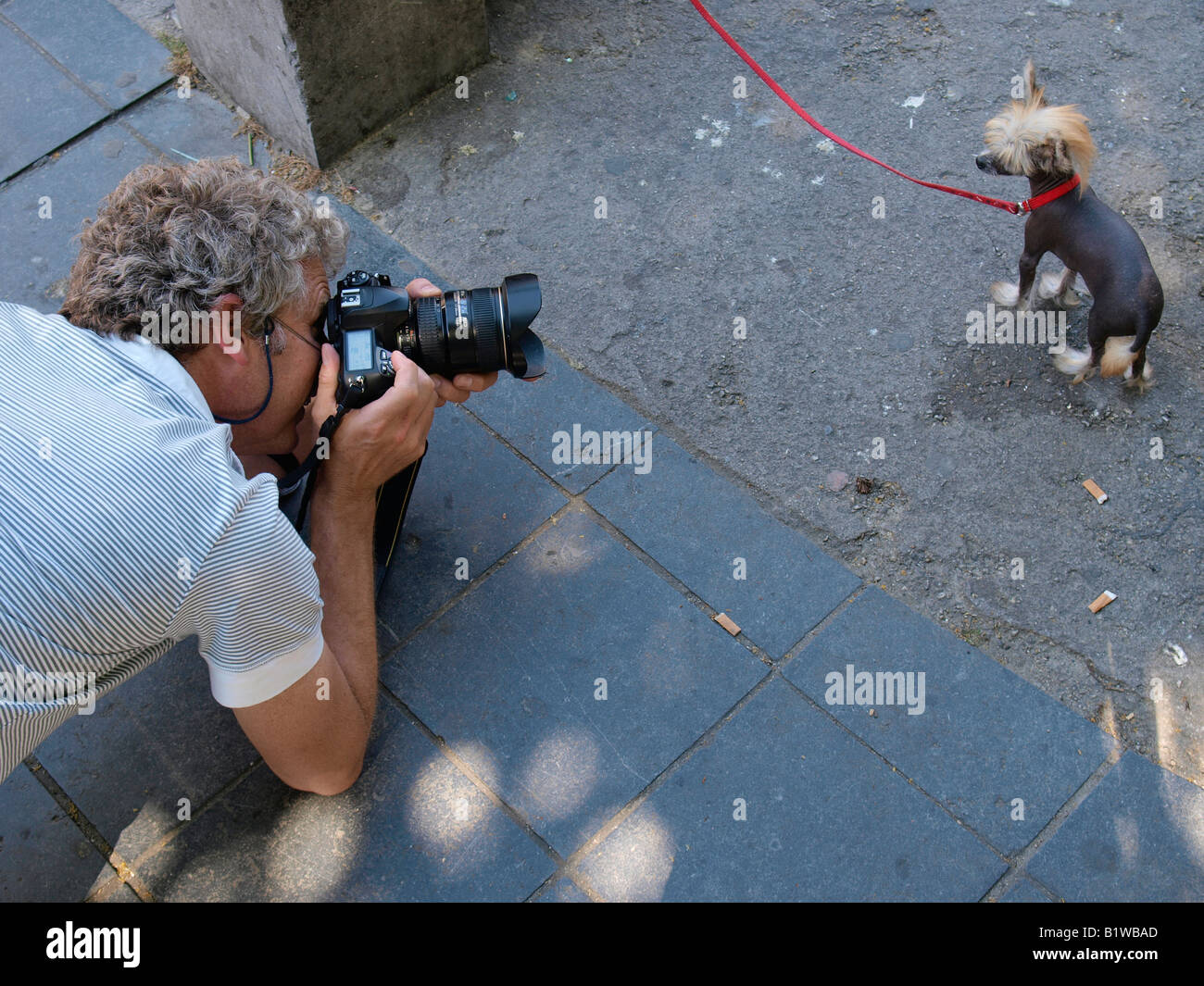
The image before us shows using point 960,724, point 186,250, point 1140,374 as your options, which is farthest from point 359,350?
point 1140,374

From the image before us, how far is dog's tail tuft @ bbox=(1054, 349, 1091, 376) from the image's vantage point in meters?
3.12

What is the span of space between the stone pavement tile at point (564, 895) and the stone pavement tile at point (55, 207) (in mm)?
2540

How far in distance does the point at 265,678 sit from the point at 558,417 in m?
1.41

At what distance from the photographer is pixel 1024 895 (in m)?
2.29

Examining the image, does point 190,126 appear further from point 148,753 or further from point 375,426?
point 148,753

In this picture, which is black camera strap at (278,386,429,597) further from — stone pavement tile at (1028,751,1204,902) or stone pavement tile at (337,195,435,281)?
stone pavement tile at (1028,751,1204,902)

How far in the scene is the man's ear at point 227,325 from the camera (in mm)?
2021

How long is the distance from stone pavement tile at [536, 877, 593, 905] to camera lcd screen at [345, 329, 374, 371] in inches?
49.8

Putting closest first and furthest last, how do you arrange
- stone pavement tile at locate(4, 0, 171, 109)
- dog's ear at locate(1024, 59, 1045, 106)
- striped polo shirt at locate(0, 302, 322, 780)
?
striped polo shirt at locate(0, 302, 322, 780)
dog's ear at locate(1024, 59, 1045, 106)
stone pavement tile at locate(4, 0, 171, 109)

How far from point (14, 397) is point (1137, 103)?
406 cm

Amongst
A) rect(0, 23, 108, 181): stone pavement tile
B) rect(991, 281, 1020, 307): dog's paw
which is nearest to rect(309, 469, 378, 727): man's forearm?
rect(991, 281, 1020, 307): dog's paw

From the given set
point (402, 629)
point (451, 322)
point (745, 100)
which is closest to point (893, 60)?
point (745, 100)

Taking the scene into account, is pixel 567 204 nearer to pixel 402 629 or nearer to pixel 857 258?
pixel 857 258
